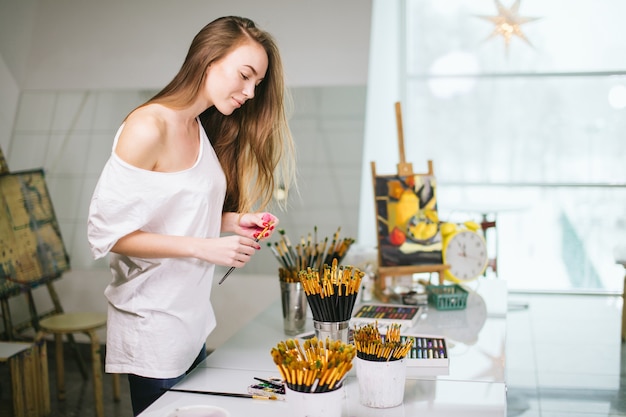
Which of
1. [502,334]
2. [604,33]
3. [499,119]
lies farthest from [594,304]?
[502,334]

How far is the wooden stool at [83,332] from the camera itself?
12.0 ft

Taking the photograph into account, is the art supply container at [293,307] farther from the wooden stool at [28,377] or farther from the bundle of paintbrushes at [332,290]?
the wooden stool at [28,377]

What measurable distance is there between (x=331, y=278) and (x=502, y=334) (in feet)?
2.90

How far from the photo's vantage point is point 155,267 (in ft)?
6.45

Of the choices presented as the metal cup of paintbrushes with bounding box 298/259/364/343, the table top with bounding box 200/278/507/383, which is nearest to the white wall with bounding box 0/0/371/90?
the table top with bounding box 200/278/507/383

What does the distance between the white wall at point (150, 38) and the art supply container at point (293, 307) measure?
243 centimetres

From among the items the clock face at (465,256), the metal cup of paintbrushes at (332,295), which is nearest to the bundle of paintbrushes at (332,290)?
the metal cup of paintbrushes at (332,295)

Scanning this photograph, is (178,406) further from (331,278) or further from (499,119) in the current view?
(499,119)

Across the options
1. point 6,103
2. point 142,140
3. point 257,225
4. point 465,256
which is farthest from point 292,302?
point 6,103

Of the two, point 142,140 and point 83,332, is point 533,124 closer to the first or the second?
point 83,332

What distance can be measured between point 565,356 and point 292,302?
3.05 meters

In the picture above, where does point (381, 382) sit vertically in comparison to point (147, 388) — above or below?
above

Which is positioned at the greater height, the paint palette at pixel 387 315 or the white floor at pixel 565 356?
the paint palette at pixel 387 315

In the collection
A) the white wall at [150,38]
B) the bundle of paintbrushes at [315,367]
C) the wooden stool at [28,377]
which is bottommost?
the wooden stool at [28,377]
